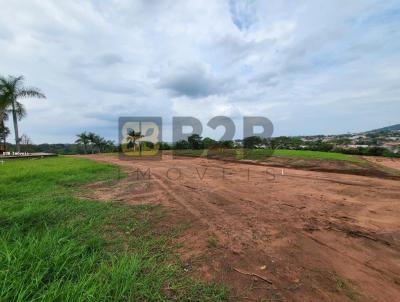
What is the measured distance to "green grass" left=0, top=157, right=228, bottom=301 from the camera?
208 cm

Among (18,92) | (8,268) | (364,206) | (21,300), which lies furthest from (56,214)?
(18,92)

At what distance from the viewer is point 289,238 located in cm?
354

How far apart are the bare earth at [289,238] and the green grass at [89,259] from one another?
0.33m

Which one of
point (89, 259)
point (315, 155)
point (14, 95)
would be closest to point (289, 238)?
point (89, 259)

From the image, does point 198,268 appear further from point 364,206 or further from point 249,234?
point 364,206

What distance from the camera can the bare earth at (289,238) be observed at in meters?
2.48

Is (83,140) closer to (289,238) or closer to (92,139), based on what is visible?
(92,139)

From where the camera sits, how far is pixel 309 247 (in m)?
3.28

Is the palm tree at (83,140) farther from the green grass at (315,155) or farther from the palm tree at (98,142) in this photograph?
the green grass at (315,155)

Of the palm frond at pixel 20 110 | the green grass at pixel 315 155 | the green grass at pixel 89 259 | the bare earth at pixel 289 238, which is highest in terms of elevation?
the palm frond at pixel 20 110

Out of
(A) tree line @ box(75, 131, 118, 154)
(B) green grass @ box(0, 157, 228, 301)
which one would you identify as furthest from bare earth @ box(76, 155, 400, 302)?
(A) tree line @ box(75, 131, 118, 154)

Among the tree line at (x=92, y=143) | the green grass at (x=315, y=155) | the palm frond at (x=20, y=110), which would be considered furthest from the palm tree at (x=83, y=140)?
the green grass at (x=315, y=155)

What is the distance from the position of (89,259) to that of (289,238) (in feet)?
9.11

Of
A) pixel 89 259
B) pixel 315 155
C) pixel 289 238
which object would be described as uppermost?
pixel 315 155
